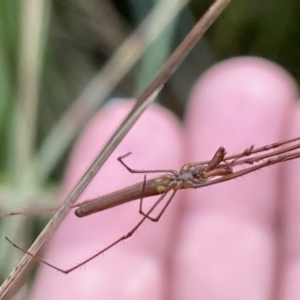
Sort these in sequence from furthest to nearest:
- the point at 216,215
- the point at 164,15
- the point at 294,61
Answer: the point at 294,61 → the point at 164,15 → the point at 216,215

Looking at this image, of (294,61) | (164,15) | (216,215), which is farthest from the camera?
(294,61)

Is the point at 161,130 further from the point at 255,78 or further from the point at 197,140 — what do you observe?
the point at 255,78

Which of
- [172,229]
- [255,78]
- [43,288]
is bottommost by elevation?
[43,288]

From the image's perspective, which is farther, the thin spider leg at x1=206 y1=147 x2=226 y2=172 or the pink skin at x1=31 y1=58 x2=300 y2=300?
the pink skin at x1=31 y1=58 x2=300 y2=300

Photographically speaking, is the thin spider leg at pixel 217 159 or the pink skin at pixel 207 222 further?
the pink skin at pixel 207 222

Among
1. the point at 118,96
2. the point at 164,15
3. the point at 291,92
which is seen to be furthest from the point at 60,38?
the point at 291,92

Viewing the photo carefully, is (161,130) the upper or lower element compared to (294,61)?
lower

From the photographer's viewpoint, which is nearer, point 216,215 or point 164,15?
point 216,215

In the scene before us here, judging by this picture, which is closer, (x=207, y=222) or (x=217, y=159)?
(x=217, y=159)
